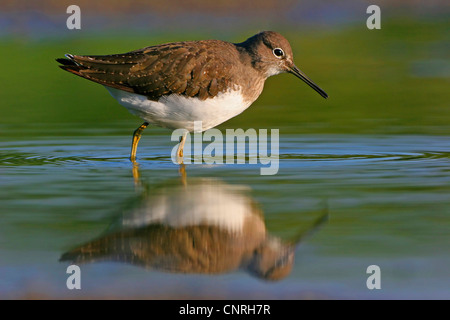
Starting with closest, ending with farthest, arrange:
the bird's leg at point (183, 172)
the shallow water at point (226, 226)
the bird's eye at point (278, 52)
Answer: the shallow water at point (226, 226)
the bird's leg at point (183, 172)
the bird's eye at point (278, 52)

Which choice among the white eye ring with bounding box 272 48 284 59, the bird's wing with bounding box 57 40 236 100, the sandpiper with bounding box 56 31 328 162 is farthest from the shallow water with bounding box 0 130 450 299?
the white eye ring with bounding box 272 48 284 59

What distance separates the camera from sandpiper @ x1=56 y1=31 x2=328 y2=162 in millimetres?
11461

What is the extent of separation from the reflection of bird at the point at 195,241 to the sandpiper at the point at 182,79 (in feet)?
8.56

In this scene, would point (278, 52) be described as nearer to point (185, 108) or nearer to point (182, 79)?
point (182, 79)

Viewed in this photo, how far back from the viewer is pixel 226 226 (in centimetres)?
809

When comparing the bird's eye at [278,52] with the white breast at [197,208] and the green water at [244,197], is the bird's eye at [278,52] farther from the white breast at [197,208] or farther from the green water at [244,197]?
the white breast at [197,208]

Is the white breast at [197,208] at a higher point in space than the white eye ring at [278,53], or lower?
lower

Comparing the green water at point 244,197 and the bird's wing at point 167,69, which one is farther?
the bird's wing at point 167,69

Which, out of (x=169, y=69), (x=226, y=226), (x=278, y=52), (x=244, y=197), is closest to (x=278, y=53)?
(x=278, y=52)

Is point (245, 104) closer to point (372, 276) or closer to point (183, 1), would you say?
point (372, 276)

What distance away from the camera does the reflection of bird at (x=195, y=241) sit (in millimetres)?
7059

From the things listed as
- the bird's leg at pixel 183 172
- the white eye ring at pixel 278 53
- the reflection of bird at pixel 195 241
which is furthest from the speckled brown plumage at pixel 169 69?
the reflection of bird at pixel 195 241

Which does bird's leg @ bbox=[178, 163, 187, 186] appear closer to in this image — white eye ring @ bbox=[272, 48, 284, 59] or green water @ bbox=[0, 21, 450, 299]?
green water @ bbox=[0, 21, 450, 299]

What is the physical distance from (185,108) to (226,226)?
3.64 metres
